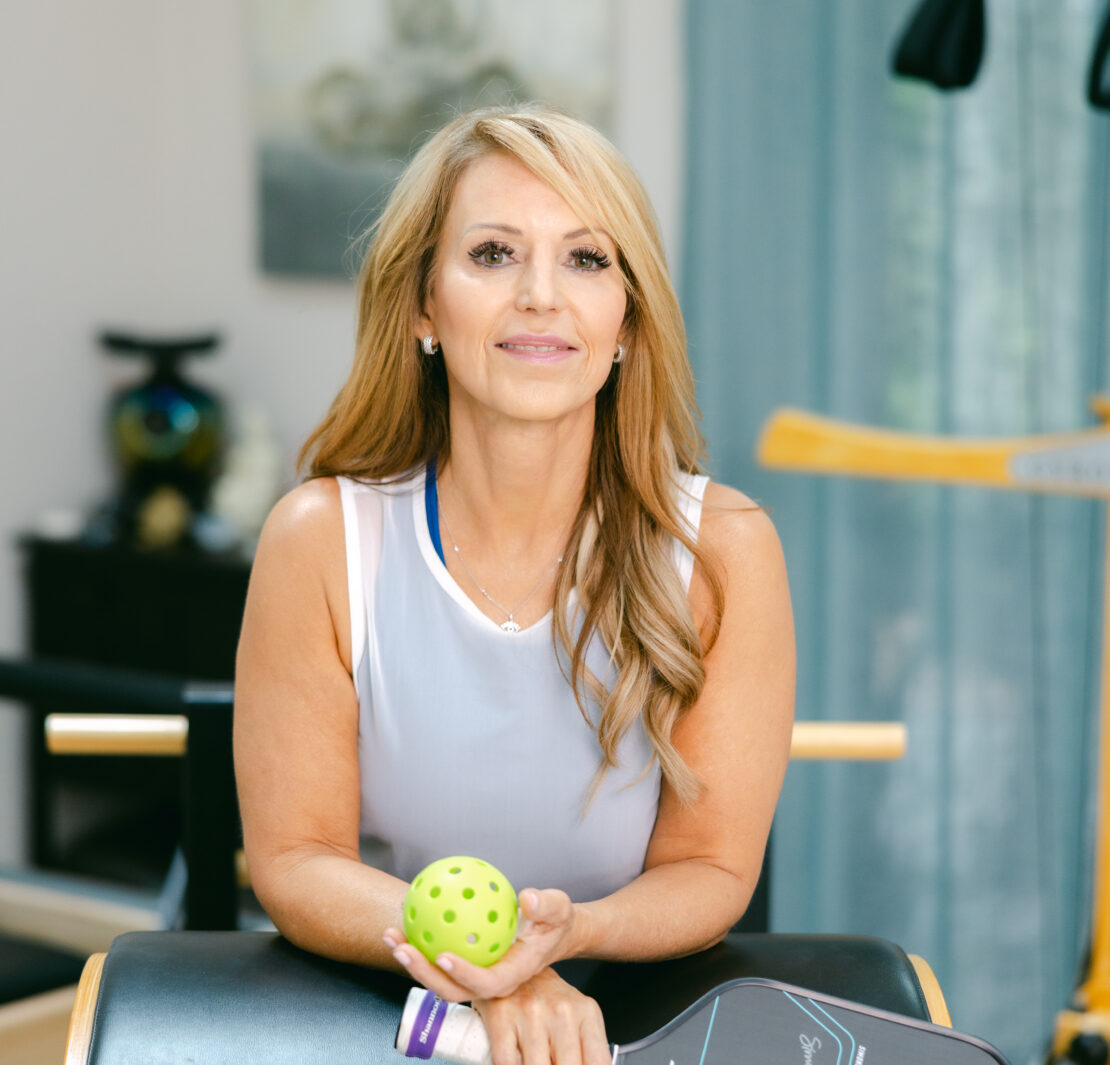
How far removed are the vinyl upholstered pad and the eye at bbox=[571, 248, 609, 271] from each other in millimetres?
596

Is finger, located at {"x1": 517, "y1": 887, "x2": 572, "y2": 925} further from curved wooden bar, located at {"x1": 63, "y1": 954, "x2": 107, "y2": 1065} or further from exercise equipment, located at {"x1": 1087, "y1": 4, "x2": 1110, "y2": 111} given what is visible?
exercise equipment, located at {"x1": 1087, "y1": 4, "x2": 1110, "y2": 111}

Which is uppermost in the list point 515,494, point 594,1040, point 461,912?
point 515,494

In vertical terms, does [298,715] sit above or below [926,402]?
below

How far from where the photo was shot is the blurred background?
6.82 feet

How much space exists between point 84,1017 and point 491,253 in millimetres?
A: 705

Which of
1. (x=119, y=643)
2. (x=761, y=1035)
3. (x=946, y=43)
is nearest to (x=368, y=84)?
(x=119, y=643)

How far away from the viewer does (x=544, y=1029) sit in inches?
34.3

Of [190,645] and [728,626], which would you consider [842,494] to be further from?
[190,645]

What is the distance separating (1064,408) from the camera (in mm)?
2064

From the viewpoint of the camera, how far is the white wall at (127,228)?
276 cm

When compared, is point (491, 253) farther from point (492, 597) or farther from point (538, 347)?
point (492, 597)

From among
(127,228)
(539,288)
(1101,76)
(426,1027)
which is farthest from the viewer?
(127,228)

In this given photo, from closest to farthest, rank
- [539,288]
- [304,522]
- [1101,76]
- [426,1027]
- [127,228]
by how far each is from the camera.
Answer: [426,1027] < [539,288] < [304,522] < [1101,76] < [127,228]

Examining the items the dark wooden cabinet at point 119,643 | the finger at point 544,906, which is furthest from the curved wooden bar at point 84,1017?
the dark wooden cabinet at point 119,643
